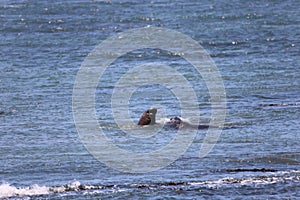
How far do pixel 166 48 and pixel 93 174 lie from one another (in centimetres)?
1572

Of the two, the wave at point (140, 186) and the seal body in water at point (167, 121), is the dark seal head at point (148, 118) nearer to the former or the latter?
the seal body in water at point (167, 121)

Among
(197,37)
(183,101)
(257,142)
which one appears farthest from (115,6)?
(257,142)

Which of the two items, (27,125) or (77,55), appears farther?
(77,55)

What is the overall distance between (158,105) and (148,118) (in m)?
2.15

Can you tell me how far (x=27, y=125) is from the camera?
17.2m

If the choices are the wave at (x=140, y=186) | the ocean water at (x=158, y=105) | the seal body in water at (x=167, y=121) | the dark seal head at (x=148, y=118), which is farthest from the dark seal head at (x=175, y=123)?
the wave at (x=140, y=186)

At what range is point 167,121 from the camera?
1733cm

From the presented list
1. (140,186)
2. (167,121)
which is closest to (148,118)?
(167,121)

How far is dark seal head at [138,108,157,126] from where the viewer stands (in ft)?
56.1

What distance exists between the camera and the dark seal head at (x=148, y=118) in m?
17.1

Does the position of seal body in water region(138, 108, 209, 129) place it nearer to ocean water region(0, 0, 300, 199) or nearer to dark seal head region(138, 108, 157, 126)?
dark seal head region(138, 108, 157, 126)

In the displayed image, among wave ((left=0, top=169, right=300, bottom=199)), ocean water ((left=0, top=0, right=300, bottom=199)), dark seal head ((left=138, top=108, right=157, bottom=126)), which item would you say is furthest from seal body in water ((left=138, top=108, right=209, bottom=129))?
wave ((left=0, top=169, right=300, bottom=199))

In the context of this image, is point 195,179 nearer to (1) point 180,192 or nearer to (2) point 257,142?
(1) point 180,192

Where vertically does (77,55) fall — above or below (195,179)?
above
